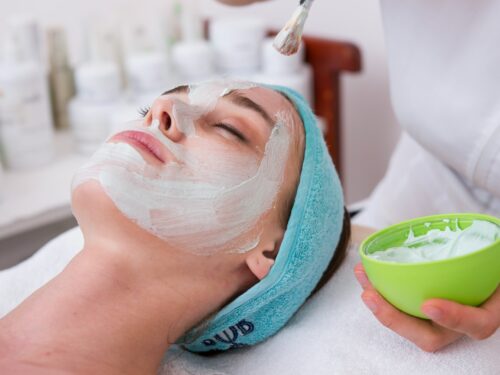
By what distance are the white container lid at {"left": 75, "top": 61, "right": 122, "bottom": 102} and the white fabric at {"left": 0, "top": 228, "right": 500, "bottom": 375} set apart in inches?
34.1

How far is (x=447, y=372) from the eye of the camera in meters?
0.92

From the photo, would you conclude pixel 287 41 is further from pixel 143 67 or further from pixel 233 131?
pixel 143 67

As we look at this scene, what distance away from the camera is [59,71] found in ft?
6.63

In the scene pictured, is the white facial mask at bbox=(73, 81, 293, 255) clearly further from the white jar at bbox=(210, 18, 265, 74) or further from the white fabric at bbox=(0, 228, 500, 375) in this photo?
the white jar at bbox=(210, 18, 265, 74)

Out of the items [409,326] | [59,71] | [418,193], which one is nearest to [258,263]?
[409,326]

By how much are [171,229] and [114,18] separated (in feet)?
4.37

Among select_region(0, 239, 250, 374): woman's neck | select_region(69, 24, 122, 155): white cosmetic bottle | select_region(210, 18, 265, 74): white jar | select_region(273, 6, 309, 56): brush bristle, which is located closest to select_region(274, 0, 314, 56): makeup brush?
select_region(273, 6, 309, 56): brush bristle

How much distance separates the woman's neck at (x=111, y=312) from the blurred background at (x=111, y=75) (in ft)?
2.57

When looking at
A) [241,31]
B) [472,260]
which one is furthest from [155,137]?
[241,31]

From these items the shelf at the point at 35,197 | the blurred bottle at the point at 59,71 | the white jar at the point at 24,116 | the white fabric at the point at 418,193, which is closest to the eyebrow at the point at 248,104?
the white fabric at the point at 418,193

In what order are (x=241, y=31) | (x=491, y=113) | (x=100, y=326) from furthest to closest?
(x=241, y=31)
(x=491, y=113)
(x=100, y=326)

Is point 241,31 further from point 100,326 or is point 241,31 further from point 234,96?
point 100,326

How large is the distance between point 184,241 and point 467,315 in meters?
0.37

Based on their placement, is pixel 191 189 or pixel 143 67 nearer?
pixel 191 189
